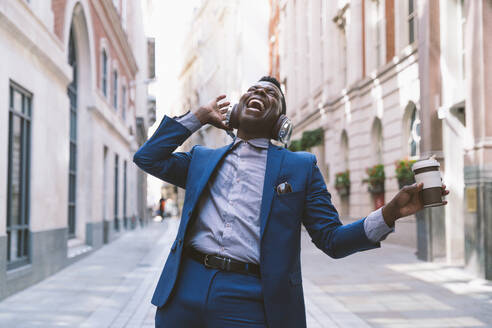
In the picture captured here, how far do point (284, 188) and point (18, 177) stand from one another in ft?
24.7

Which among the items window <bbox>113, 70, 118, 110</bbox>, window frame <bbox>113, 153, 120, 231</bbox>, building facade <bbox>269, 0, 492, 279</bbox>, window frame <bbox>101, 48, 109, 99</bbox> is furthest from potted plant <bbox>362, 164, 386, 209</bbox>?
window <bbox>113, 70, 118, 110</bbox>

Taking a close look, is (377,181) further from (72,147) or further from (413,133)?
(72,147)

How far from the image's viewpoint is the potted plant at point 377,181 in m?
17.7

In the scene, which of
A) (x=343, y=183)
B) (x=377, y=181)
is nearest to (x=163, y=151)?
(x=377, y=181)

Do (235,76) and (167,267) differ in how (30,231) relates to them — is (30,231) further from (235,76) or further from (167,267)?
(235,76)

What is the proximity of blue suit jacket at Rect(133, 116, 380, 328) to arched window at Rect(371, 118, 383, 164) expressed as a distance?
16.8 metres

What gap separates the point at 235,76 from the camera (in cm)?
5625

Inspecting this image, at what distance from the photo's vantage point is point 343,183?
70.4 ft

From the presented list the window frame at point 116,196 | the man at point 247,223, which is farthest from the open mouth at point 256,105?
the window frame at point 116,196

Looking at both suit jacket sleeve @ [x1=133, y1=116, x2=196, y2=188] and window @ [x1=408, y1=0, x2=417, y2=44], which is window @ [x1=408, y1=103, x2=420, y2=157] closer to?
window @ [x1=408, y1=0, x2=417, y2=44]

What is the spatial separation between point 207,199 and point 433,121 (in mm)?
10756

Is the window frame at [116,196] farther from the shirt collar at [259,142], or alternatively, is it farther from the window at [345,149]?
the shirt collar at [259,142]

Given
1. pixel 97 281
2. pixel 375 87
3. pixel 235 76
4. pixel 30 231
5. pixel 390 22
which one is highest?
pixel 235 76

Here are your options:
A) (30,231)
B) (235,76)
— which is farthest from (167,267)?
(235,76)
